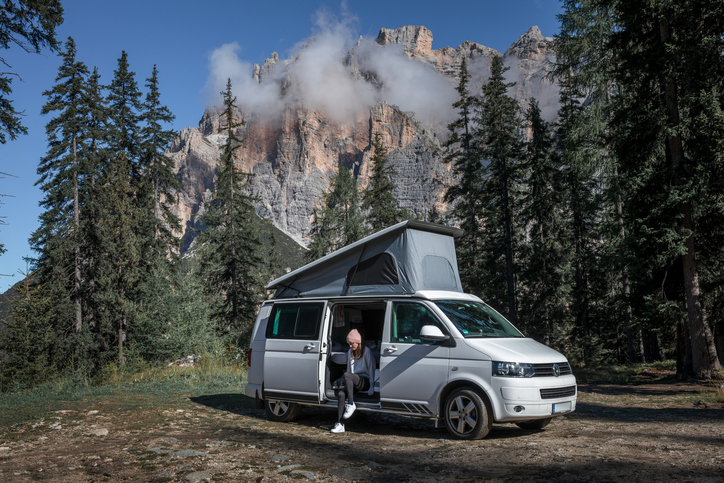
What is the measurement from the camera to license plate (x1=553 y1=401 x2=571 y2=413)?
6.36 m

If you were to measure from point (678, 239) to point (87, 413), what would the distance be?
1398 cm

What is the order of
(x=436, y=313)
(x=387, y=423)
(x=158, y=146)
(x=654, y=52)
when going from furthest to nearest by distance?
(x=158, y=146)
(x=654, y=52)
(x=387, y=423)
(x=436, y=313)

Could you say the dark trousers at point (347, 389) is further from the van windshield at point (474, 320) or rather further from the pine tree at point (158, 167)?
the pine tree at point (158, 167)

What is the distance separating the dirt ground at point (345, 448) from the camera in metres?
4.76

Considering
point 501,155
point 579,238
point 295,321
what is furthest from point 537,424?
point 501,155

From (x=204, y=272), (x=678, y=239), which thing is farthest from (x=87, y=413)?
(x=204, y=272)

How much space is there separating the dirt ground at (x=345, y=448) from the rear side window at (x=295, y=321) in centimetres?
147

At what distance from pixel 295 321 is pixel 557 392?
13.8 ft

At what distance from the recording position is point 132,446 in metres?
6.37

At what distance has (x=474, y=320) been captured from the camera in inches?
284

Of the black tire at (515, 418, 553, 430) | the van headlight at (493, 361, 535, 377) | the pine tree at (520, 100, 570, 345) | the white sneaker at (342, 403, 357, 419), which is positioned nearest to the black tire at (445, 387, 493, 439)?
the van headlight at (493, 361, 535, 377)

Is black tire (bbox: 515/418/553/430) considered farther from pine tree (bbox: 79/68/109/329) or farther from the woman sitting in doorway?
pine tree (bbox: 79/68/109/329)

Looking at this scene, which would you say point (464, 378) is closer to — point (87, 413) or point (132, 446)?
point (132, 446)

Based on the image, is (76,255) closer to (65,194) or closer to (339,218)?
(65,194)
